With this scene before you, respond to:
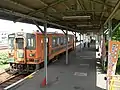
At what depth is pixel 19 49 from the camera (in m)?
11.7

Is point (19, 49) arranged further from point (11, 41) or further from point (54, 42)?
point (54, 42)

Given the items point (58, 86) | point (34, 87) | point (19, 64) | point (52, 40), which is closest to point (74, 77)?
point (58, 86)

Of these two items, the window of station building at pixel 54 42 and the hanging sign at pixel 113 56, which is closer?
the hanging sign at pixel 113 56

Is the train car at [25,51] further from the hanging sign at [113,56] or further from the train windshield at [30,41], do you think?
the hanging sign at [113,56]

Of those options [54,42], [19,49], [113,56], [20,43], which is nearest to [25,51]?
[19,49]

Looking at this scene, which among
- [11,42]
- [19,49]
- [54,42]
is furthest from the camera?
[54,42]

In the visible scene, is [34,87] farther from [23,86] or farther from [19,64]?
[19,64]

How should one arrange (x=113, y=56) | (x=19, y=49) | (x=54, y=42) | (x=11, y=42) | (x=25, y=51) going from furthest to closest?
(x=54, y=42)
(x=11, y=42)
(x=19, y=49)
(x=25, y=51)
(x=113, y=56)

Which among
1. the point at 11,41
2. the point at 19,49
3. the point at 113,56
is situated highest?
the point at 11,41

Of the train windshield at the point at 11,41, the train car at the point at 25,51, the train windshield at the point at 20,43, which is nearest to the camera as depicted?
the train car at the point at 25,51

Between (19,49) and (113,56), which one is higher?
(113,56)

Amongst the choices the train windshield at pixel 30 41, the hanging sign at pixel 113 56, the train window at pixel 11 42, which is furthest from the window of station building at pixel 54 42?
the hanging sign at pixel 113 56

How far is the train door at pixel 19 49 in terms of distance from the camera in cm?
1159

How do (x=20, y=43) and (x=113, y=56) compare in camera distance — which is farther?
(x=20, y=43)
